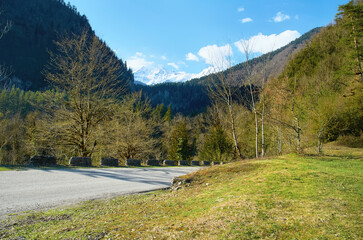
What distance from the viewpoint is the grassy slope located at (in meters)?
3.35

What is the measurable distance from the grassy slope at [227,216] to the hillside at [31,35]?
6605 inches

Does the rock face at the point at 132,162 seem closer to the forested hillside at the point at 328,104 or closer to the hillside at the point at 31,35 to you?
the forested hillside at the point at 328,104

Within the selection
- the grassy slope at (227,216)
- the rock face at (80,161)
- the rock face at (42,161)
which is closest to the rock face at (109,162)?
the rock face at (80,161)

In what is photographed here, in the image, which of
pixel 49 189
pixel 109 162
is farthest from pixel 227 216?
pixel 109 162

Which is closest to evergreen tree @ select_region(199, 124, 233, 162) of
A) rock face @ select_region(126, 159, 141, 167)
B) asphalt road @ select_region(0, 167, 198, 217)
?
rock face @ select_region(126, 159, 141, 167)

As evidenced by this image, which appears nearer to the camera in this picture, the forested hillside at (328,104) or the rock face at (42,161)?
the rock face at (42,161)

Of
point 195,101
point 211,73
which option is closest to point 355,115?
point 211,73

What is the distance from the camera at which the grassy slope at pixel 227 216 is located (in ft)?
11.0

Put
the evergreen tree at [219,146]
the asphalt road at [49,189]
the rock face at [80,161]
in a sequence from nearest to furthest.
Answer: the asphalt road at [49,189] → the rock face at [80,161] → the evergreen tree at [219,146]

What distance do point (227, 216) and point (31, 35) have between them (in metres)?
213

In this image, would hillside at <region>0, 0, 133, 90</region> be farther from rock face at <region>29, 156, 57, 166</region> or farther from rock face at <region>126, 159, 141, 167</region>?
rock face at <region>29, 156, 57, 166</region>

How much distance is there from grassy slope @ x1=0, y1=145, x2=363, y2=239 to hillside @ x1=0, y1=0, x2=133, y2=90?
168 metres

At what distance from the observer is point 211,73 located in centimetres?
1764

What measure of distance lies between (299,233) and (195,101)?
193m
